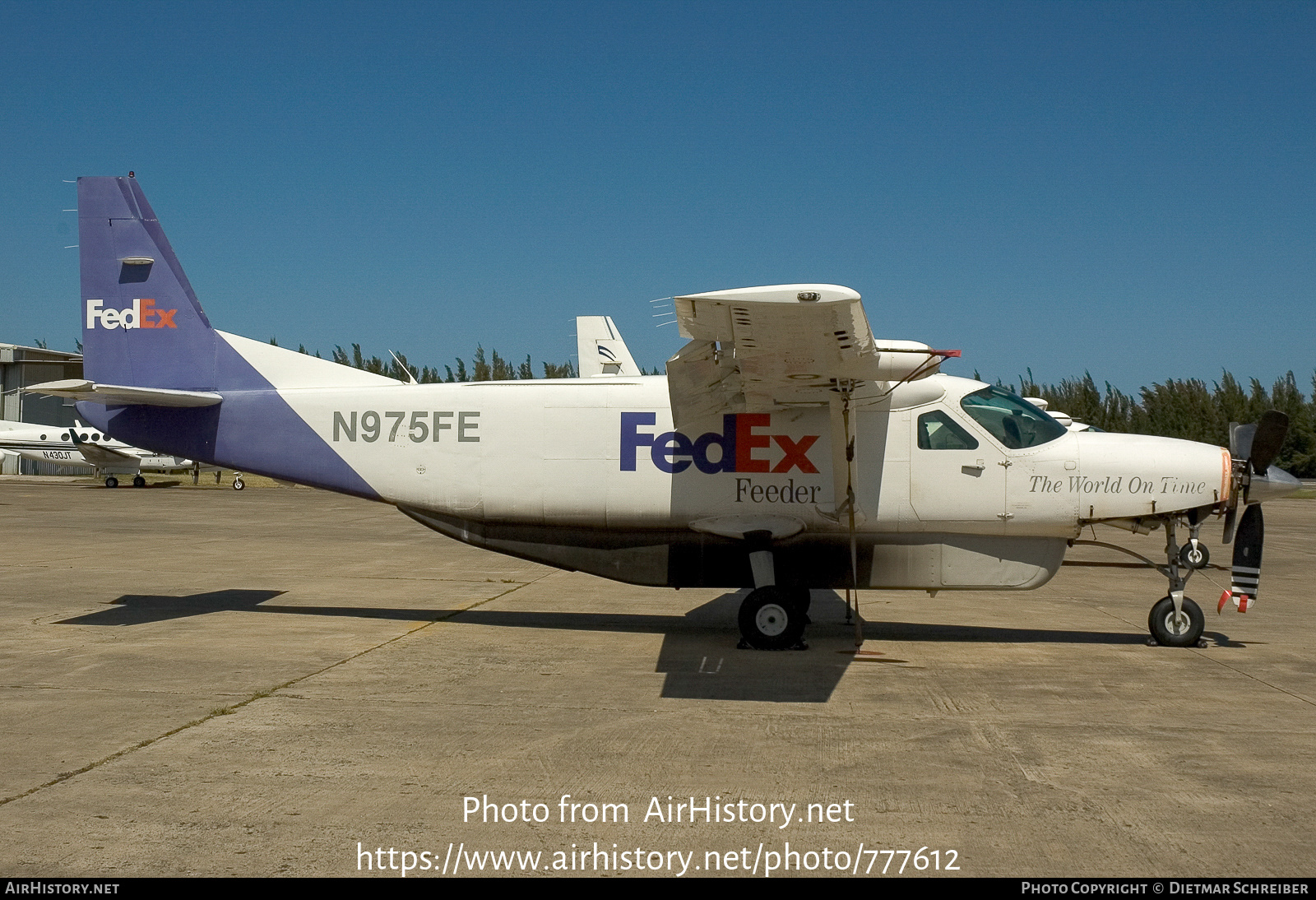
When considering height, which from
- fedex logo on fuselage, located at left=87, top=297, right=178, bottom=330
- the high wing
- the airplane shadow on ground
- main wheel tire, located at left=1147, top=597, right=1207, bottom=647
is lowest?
the airplane shadow on ground

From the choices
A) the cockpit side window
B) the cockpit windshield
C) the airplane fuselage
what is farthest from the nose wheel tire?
the cockpit side window

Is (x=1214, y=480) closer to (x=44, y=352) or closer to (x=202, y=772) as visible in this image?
(x=202, y=772)

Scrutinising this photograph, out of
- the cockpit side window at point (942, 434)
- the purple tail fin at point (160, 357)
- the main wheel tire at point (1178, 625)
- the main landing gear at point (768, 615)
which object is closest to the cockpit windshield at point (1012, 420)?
the cockpit side window at point (942, 434)

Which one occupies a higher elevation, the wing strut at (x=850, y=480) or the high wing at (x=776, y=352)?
the high wing at (x=776, y=352)

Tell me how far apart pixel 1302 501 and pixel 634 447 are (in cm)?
4480

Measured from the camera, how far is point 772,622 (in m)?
9.09

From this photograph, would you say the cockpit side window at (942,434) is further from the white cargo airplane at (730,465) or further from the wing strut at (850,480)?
the wing strut at (850,480)

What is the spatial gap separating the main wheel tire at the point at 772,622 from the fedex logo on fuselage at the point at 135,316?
6.70 metres

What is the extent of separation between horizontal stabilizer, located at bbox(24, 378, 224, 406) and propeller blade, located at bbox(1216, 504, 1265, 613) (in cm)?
991

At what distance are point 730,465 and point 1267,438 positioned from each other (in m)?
4.79

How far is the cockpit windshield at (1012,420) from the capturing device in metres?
9.30

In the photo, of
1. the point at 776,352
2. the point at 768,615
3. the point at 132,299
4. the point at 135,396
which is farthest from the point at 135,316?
the point at 768,615

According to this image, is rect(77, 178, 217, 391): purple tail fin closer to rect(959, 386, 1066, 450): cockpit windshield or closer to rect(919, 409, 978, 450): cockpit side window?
rect(919, 409, 978, 450): cockpit side window

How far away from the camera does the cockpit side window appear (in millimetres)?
9336
